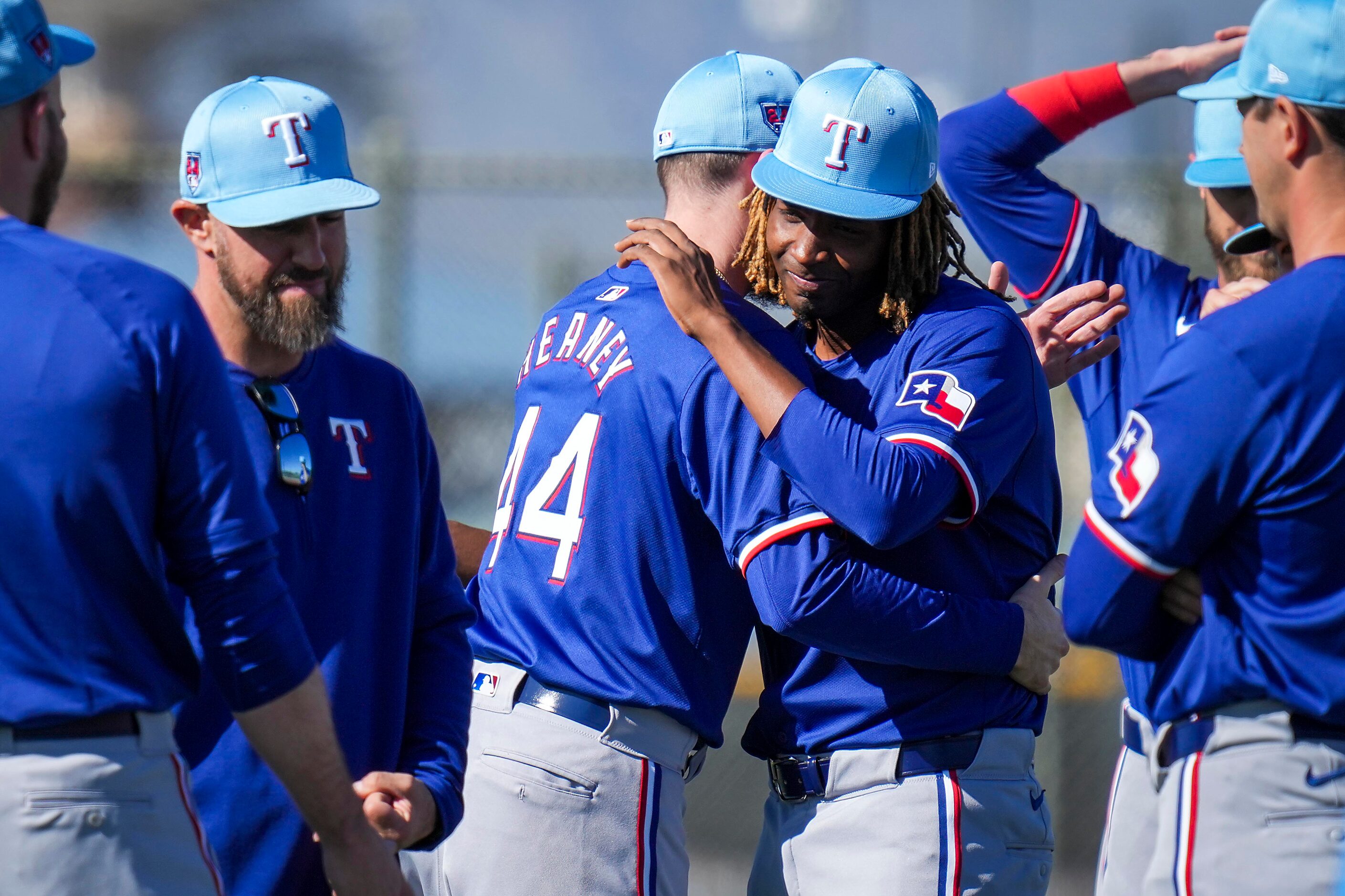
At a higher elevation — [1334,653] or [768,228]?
[768,228]

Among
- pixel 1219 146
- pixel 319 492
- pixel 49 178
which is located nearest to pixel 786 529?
pixel 319 492

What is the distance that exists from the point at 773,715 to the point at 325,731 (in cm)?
106

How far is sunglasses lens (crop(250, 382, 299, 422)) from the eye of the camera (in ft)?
7.64

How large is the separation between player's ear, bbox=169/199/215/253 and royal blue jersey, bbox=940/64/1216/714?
7.46 ft

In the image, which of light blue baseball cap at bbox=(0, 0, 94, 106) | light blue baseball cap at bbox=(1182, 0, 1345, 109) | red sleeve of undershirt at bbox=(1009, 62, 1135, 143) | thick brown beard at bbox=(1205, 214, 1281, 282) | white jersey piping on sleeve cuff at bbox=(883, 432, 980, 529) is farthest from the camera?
red sleeve of undershirt at bbox=(1009, 62, 1135, 143)

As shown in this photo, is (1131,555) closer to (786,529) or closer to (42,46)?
(786,529)

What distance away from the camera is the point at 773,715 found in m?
2.71

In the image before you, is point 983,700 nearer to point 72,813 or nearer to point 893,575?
point 893,575

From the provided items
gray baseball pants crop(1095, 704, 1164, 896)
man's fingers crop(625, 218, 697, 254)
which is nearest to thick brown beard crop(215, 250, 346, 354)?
man's fingers crop(625, 218, 697, 254)

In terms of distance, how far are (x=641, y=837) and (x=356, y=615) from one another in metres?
0.75

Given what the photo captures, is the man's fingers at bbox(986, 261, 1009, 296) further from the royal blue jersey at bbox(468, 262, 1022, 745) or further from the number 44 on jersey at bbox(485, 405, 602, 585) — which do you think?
the number 44 on jersey at bbox(485, 405, 602, 585)

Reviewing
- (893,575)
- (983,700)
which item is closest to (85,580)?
(893,575)

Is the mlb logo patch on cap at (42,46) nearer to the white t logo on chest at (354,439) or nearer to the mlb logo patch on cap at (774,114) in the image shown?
the white t logo on chest at (354,439)

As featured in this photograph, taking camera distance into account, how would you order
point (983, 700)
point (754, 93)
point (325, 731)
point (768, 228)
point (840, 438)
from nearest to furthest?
1. point (325, 731)
2. point (840, 438)
3. point (983, 700)
4. point (768, 228)
5. point (754, 93)
